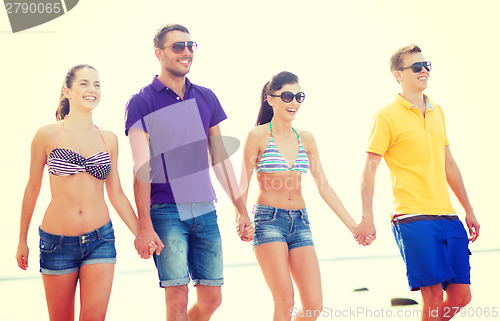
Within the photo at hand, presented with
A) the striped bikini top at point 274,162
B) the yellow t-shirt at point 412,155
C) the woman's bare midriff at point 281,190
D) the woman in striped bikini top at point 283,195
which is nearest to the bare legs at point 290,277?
the woman in striped bikini top at point 283,195

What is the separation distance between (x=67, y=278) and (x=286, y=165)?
79.6 inches

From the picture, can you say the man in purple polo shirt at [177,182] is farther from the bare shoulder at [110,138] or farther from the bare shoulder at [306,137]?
the bare shoulder at [306,137]

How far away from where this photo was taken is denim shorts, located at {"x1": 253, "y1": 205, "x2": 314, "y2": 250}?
15.5 ft

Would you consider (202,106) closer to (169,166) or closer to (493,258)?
(169,166)

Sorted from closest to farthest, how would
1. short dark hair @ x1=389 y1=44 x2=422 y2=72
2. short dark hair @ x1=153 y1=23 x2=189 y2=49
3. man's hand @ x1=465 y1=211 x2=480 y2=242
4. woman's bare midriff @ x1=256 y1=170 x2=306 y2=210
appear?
short dark hair @ x1=153 y1=23 x2=189 y2=49 < woman's bare midriff @ x1=256 y1=170 x2=306 y2=210 < short dark hair @ x1=389 y1=44 x2=422 y2=72 < man's hand @ x1=465 y1=211 x2=480 y2=242

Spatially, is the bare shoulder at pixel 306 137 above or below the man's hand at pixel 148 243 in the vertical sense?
above

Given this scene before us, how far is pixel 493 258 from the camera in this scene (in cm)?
1298

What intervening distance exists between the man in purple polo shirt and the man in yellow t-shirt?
129 centimetres

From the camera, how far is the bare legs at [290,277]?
4562 mm

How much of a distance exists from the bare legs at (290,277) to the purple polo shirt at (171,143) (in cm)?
68

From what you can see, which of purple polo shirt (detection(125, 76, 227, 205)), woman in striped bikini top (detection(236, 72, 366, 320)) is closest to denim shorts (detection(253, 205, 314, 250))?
woman in striped bikini top (detection(236, 72, 366, 320))

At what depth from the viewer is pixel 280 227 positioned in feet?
15.6

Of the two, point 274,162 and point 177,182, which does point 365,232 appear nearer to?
point 274,162

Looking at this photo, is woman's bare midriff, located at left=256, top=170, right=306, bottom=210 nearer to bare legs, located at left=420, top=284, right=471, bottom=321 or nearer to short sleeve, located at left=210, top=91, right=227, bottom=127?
short sleeve, located at left=210, top=91, right=227, bottom=127
